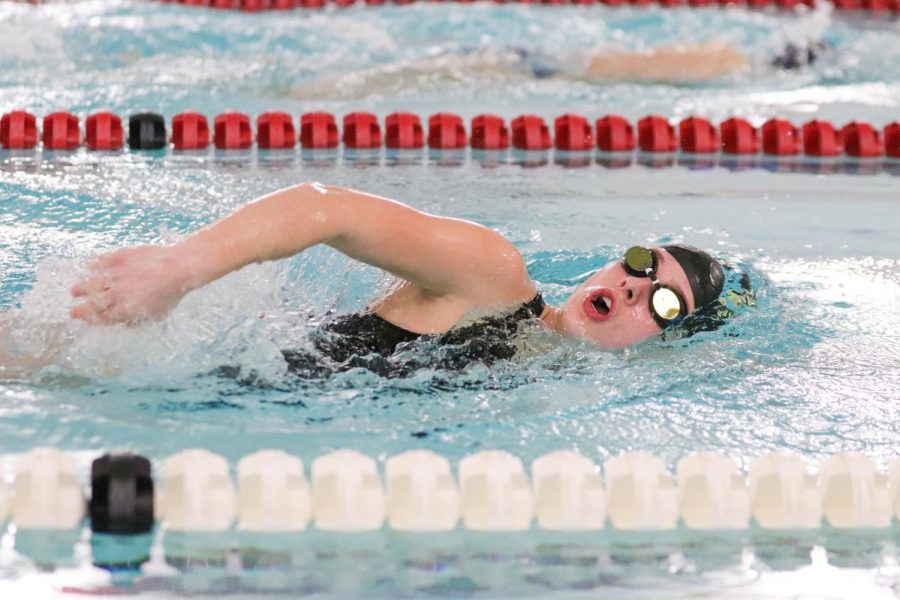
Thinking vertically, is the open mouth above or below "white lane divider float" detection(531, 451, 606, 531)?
above

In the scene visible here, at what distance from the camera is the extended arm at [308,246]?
2.08m

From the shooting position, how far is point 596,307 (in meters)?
2.68

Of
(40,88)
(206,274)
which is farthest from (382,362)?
(40,88)

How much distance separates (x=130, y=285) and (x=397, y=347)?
680 millimetres

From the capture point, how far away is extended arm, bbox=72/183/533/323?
208 centimetres

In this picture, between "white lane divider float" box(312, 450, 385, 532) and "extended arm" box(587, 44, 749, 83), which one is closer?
"white lane divider float" box(312, 450, 385, 532)

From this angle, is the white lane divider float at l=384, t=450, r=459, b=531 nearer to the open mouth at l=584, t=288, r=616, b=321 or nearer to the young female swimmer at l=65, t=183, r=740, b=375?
the young female swimmer at l=65, t=183, r=740, b=375

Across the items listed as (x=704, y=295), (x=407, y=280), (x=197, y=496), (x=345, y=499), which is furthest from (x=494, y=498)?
(x=704, y=295)

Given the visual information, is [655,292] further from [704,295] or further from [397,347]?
[397,347]

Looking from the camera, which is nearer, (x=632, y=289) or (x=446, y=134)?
(x=632, y=289)

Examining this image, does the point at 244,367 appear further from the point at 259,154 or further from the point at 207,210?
the point at 259,154

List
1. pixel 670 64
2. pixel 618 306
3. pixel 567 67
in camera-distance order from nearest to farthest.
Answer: pixel 618 306 < pixel 567 67 < pixel 670 64

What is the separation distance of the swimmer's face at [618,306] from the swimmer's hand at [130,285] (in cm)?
91

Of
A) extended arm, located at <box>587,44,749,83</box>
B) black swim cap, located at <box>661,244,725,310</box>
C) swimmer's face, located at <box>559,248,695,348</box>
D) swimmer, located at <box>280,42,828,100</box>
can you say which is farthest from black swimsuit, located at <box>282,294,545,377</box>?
extended arm, located at <box>587,44,749,83</box>
